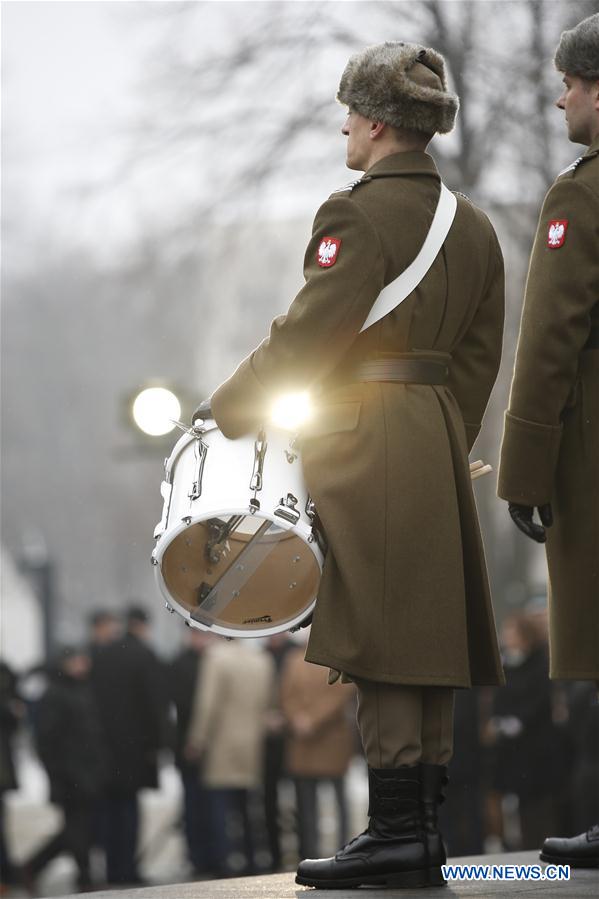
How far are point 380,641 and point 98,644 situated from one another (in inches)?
298

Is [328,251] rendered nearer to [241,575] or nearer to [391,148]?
[391,148]

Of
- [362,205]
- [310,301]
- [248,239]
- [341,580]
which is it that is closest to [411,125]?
[362,205]

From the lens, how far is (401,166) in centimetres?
468

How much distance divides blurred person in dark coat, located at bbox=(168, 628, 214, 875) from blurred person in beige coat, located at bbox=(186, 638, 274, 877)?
57mm

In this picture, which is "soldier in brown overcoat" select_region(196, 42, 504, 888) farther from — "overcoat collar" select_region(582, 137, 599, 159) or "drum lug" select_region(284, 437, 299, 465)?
"overcoat collar" select_region(582, 137, 599, 159)

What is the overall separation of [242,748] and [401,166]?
25.7ft

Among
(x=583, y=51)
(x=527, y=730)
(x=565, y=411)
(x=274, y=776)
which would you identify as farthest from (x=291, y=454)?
(x=274, y=776)

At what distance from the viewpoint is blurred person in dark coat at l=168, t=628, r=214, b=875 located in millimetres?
12047

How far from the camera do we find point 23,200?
26688 mm

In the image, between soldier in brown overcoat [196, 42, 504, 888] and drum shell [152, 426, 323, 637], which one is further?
soldier in brown overcoat [196, 42, 504, 888]

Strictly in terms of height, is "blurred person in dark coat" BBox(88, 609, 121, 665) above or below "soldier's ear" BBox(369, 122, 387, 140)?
below

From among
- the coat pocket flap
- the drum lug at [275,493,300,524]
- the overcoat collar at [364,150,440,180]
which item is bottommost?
the drum lug at [275,493,300,524]

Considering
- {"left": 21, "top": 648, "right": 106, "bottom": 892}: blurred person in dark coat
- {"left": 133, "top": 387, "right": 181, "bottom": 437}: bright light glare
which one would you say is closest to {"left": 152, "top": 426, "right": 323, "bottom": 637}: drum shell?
{"left": 133, "top": 387, "right": 181, "bottom": 437}: bright light glare

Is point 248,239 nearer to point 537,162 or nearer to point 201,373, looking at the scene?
point 537,162
